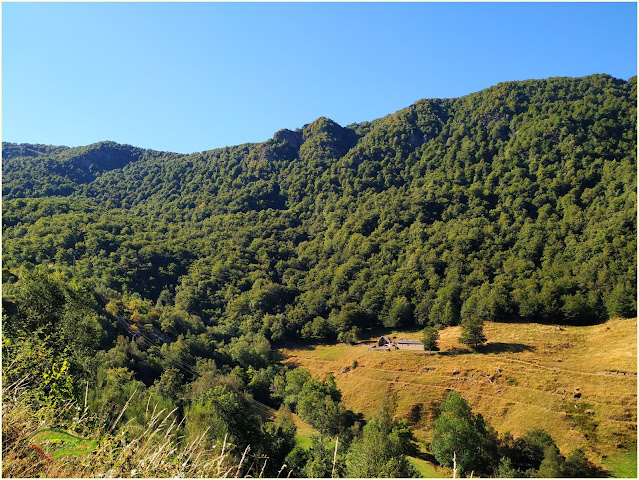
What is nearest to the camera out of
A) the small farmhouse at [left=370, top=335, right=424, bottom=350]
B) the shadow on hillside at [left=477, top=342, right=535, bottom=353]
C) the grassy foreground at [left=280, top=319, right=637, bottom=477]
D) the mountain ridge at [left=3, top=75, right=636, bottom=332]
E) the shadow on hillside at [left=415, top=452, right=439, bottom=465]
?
the shadow on hillside at [left=415, top=452, right=439, bottom=465]

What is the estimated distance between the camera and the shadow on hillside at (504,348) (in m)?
47.0

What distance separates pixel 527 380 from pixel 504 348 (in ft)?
27.9

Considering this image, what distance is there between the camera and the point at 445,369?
4522cm

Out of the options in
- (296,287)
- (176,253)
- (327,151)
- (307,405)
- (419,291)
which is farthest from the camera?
(327,151)

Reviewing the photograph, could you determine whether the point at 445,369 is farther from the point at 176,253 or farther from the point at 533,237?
the point at 176,253

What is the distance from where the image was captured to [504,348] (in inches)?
1890

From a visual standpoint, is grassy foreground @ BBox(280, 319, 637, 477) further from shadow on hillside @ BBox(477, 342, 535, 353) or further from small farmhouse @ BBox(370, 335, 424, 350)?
small farmhouse @ BBox(370, 335, 424, 350)

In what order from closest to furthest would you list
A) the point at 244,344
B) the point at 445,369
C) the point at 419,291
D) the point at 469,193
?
the point at 445,369, the point at 244,344, the point at 419,291, the point at 469,193

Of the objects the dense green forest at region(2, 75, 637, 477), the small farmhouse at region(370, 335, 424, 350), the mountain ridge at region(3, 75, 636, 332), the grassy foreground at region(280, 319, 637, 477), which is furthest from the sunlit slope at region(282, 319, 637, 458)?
the mountain ridge at region(3, 75, 636, 332)

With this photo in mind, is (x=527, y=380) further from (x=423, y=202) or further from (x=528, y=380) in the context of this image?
(x=423, y=202)

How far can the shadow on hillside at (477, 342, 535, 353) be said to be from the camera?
46997 millimetres

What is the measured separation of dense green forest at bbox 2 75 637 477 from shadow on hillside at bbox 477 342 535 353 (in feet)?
36.1

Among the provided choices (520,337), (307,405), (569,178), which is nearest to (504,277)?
(520,337)

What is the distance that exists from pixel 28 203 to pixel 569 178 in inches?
5586
